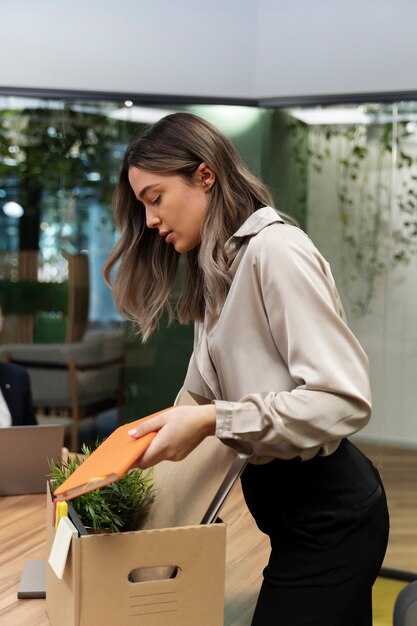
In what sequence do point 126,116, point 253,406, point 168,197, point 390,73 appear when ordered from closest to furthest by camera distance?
point 253,406, point 168,197, point 390,73, point 126,116

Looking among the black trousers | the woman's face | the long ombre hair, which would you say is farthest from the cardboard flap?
the woman's face

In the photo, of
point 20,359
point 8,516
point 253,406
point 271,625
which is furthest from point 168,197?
point 20,359

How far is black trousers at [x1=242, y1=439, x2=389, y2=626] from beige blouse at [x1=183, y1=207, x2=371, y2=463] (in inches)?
2.4

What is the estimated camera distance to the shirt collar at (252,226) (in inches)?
56.6

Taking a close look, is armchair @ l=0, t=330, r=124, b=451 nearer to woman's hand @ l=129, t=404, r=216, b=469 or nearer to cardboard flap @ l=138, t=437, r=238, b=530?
cardboard flap @ l=138, t=437, r=238, b=530

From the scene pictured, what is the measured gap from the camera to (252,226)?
1.45 meters

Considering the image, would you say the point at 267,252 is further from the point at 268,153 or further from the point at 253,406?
the point at 268,153

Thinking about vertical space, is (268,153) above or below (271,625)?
above

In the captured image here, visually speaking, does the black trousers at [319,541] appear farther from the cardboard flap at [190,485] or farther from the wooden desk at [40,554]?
the wooden desk at [40,554]

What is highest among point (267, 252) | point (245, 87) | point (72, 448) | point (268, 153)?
point (245, 87)

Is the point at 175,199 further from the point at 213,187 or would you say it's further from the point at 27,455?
the point at 27,455

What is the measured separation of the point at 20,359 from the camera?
4.81 metres

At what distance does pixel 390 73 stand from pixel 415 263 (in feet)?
3.30

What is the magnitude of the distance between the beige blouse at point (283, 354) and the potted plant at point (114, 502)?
25 cm
